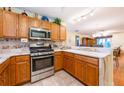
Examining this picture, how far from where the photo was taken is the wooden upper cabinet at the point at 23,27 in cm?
262

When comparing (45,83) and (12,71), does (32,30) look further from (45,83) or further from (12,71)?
(45,83)

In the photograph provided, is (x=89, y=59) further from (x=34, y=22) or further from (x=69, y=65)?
(x=34, y=22)

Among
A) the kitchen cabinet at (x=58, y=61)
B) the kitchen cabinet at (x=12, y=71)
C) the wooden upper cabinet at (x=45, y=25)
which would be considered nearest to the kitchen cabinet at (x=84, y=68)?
the kitchen cabinet at (x=58, y=61)

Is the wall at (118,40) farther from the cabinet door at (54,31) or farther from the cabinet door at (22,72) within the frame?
the cabinet door at (22,72)

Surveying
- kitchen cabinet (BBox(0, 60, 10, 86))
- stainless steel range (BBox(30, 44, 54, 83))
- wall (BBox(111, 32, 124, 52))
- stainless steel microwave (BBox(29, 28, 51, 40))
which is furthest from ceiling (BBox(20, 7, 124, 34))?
wall (BBox(111, 32, 124, 52))

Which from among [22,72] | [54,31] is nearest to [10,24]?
[22,72]

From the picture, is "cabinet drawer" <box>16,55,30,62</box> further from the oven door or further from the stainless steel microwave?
the stainless steel microwave

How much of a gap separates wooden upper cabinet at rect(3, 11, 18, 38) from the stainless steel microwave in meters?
0.46

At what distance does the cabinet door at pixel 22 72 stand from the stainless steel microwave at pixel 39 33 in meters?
0.89

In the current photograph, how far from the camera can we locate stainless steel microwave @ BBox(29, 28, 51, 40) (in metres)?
2.85

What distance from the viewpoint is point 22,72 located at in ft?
7.69

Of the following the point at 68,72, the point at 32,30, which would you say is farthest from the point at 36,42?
the point at 68,72
